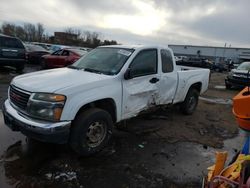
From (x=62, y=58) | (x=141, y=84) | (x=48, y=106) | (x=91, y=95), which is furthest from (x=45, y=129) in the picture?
(x=62, y=58)

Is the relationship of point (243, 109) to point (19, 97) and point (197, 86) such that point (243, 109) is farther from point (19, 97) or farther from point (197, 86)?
point (197, 86)

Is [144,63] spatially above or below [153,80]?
above

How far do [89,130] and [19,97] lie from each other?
1.22 meters

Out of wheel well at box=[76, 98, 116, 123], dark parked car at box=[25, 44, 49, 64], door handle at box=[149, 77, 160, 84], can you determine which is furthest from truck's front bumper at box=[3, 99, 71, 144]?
dark parked car at box=[25, 44, 49, 64]

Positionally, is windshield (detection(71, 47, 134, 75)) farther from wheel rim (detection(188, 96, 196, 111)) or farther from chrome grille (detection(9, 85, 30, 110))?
wheel rim (detection(188, 96, 196, 111))

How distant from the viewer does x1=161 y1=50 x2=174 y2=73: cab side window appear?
18.6ft

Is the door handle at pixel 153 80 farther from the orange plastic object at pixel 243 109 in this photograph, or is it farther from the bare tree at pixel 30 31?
the bare tree at pixel 30 31

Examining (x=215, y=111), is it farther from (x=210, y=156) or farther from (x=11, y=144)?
(x=11, y=144)

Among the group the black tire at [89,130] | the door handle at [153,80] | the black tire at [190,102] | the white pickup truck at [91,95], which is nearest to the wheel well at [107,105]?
the white pickup truck at [91,95]

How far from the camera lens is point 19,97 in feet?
13.3

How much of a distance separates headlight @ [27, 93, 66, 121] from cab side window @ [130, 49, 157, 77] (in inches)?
61.8

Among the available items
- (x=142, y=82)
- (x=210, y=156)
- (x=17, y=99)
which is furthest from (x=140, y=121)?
(x=17, y=99)

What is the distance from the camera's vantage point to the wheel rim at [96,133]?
409cm

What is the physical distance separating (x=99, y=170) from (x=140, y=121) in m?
2.64
